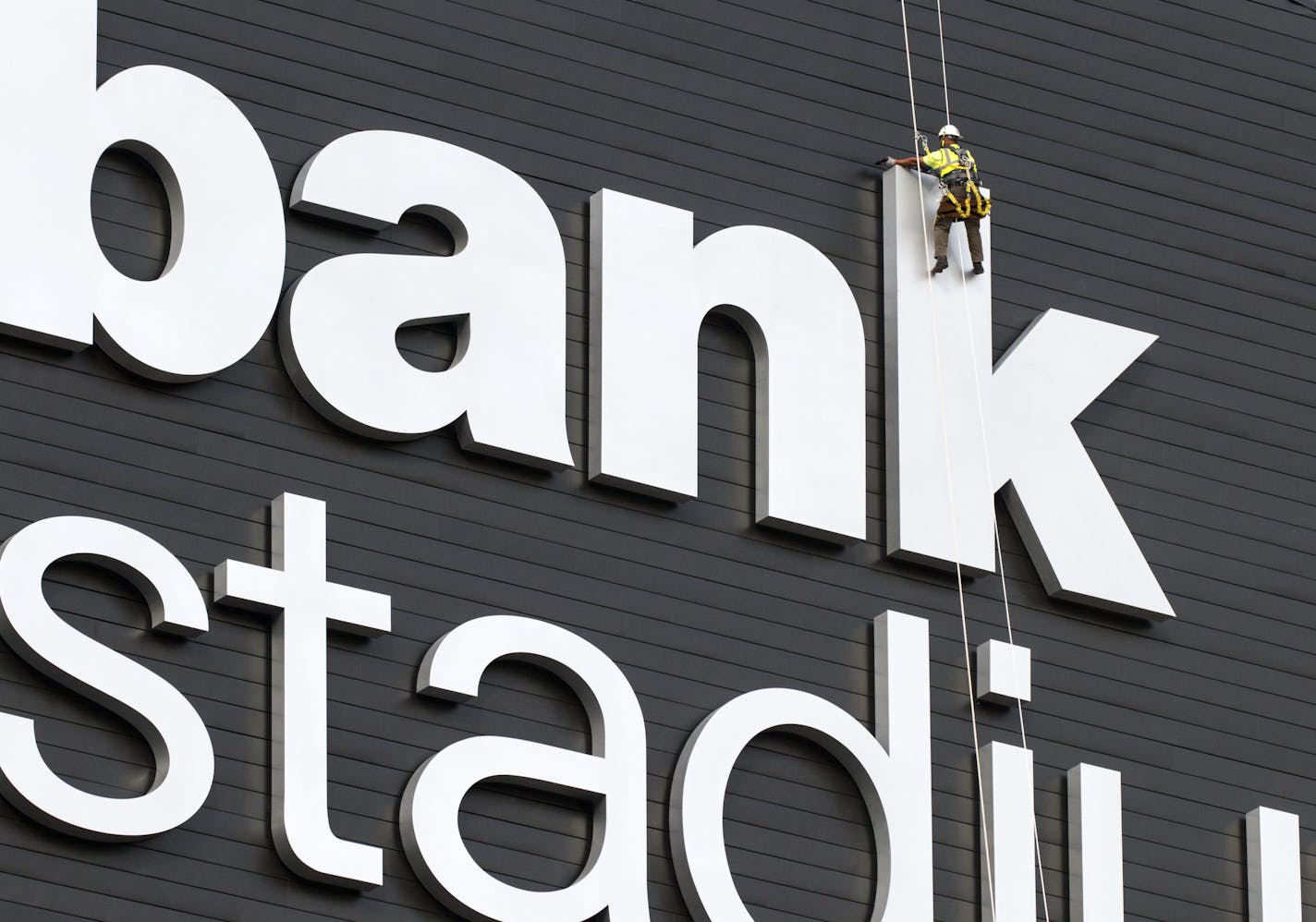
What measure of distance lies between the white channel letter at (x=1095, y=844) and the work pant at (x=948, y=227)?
4.39 metres

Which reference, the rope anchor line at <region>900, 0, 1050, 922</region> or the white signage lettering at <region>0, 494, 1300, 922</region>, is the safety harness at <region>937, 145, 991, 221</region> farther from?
the white signage lettering at <region>0, 494, 1300, 922</region>

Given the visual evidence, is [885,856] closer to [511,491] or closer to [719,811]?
[719,811]

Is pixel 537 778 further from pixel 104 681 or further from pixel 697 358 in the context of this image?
pixel 697 358

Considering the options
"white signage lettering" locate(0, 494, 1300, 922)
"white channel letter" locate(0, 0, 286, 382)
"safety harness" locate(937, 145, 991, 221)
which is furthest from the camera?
"safety harness" locate(937, 145, 991, 221)

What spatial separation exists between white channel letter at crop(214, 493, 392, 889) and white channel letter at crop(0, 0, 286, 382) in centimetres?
145

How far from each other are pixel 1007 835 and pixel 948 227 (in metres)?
5.08

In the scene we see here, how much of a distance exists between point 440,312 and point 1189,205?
298 inches

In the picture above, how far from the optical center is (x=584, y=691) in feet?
79.5

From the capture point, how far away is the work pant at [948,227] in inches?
1059

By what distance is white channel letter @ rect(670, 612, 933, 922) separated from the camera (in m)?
24.1

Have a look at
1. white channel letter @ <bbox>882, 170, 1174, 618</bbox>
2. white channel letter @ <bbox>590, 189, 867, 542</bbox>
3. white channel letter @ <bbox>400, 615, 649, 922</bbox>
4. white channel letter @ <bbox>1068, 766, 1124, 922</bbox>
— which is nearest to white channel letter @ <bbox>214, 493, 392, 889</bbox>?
white channel letter @ <bbox>400, 615, 649, 922</bbox>

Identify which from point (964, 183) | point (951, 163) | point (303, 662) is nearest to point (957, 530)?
point (964, 183)

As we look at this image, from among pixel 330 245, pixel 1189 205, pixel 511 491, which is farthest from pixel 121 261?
pixel 1189 205

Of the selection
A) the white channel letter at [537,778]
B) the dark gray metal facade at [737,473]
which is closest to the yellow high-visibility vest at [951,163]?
the dark gray metal facade at [737,473]
